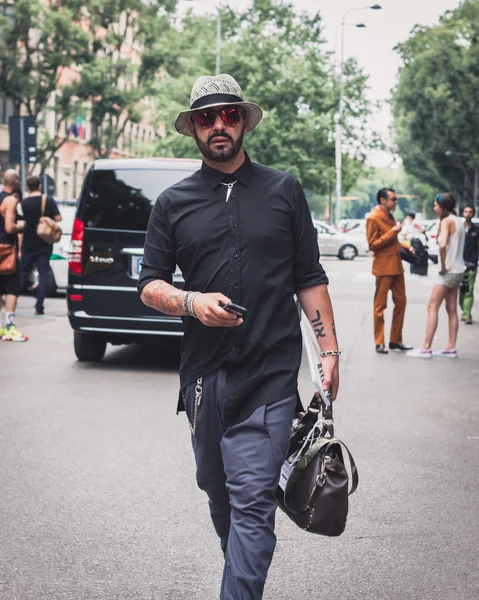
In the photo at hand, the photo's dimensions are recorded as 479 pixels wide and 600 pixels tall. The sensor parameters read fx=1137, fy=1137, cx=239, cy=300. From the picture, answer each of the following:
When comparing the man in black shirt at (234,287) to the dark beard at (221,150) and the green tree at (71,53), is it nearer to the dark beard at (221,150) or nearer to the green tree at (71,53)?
the dark beard at (221,150)

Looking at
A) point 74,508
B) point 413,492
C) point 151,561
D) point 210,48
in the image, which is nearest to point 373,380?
point 413,492

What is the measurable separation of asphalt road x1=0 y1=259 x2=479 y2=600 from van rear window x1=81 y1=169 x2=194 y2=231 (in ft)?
4.47

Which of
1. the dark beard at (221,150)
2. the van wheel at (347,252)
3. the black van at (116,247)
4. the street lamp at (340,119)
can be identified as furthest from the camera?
the street lamp at (340,119)

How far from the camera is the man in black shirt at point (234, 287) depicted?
3.58 m

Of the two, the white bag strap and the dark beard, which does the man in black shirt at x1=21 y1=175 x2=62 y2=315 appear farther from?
the dark beard

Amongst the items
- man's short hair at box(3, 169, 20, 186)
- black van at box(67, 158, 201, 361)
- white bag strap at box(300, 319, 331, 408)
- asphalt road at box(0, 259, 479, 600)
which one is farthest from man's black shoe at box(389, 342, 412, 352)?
white bag strap at box(300, 319, 331, 408)

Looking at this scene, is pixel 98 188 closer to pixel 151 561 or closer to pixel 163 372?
pixel 163 372

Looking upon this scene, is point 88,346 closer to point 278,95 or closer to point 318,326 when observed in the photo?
point 318,326

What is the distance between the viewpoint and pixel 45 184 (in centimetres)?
2862

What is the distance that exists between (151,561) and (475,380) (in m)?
6.18

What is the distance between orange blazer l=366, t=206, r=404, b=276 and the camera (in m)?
11.9

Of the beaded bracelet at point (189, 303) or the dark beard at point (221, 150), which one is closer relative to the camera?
the beaded bracelet at point (189, 303)

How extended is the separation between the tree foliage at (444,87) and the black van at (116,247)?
41.0 meters

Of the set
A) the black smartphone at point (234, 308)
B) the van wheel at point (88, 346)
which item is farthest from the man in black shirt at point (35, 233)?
the black smartphone at point (234, 308)
